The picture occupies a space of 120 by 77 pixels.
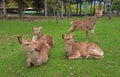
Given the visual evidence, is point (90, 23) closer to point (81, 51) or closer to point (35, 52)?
point (81, 51)

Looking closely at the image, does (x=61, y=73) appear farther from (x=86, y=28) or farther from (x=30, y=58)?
(x=86, y=28)

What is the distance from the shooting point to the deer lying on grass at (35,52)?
31.5 feet

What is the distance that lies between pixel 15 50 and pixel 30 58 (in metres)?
4.08


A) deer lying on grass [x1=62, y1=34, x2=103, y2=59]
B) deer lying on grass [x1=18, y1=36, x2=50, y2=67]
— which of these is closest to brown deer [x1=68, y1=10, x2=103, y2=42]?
deer lying on grass [x1=62, y1=34, x2=103, y2=59]

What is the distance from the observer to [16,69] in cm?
1032

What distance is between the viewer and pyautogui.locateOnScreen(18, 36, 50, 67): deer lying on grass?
959 cm

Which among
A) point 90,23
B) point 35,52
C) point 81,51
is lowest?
point 81,51

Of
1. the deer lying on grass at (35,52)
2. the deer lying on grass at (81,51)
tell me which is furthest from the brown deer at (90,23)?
the deer lying on grass at (35,52)

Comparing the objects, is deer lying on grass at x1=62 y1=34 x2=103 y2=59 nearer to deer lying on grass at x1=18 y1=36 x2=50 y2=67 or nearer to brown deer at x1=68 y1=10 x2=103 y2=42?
deer lying on grass at x1=18 y1=36 x2=50 y2=67

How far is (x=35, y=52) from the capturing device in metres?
9.77

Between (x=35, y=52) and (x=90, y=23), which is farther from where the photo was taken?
(x=90, y=23)

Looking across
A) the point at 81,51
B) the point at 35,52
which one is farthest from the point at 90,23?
the point at 35,52

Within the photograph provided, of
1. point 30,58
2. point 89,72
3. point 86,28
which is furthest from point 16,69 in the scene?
point 86,28

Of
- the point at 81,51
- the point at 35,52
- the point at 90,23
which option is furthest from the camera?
the point at 90,23
